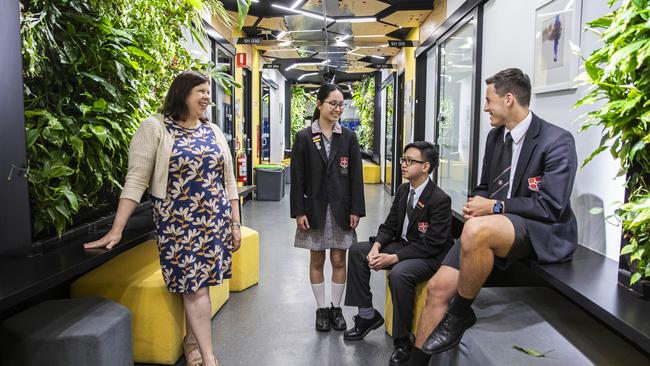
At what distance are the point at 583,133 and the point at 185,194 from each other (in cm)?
192

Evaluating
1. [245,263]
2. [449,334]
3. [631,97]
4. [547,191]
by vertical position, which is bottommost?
[245,263]

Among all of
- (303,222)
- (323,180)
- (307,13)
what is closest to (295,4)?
(307,13)

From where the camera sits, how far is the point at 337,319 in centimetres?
306

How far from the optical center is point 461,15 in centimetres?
461

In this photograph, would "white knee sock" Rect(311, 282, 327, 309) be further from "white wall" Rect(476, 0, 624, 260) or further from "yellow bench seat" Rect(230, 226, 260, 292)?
"white wall" Rect(476, 0, 624, 260)

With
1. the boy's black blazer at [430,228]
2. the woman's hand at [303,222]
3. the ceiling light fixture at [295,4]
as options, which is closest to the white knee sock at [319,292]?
the woman's hand at [303,222]

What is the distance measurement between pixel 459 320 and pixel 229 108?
5522 millimetres

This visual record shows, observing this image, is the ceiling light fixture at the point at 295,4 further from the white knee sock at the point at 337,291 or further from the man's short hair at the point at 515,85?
the man's short hair at the point at 515,85

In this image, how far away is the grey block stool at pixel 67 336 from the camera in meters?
1.90

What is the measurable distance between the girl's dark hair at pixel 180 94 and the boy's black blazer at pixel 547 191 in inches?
58.7

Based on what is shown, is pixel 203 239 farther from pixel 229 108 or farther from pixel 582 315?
pixel 229 108

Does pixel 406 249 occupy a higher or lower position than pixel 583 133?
lower

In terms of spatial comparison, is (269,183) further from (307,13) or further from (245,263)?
(245,263)

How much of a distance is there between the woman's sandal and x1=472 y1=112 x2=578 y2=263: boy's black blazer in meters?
1.66
